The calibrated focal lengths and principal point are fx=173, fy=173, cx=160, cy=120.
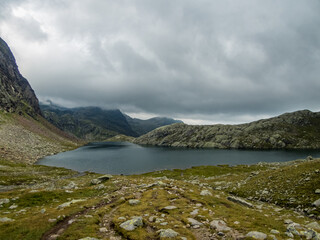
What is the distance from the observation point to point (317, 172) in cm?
2872

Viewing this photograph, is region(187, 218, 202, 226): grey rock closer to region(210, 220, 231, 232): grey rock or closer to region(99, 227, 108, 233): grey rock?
region(210, 220, 231, 232): grey rock

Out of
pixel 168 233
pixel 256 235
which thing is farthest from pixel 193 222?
pixel 256 235

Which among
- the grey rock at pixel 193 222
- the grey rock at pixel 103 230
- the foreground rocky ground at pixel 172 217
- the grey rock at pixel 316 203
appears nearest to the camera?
the foreground rocky ground at pixel 172 217

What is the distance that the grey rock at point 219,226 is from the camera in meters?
13.4

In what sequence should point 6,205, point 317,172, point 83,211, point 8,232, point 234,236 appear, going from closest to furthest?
point 234,236
point 8,232
point 83,211
point 6,205
point 317,172

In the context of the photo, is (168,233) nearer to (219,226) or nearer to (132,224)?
(132,224)

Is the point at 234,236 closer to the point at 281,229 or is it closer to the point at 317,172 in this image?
the point at 281,229

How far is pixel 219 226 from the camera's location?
547 inches

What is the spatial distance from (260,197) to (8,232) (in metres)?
33.8

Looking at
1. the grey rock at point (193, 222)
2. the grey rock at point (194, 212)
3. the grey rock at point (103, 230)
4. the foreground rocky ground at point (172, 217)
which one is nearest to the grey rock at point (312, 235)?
the foreground rocky ground at point (172, 217)

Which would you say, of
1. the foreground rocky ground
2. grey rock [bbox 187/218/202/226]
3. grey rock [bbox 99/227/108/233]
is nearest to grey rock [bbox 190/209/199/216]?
the foreground rocky ground

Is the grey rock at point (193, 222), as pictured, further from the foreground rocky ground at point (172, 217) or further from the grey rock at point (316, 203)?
the grey rock at point (316, 203)

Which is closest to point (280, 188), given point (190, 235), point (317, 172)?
point (317, 172)

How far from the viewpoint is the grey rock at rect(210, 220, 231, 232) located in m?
13.4
